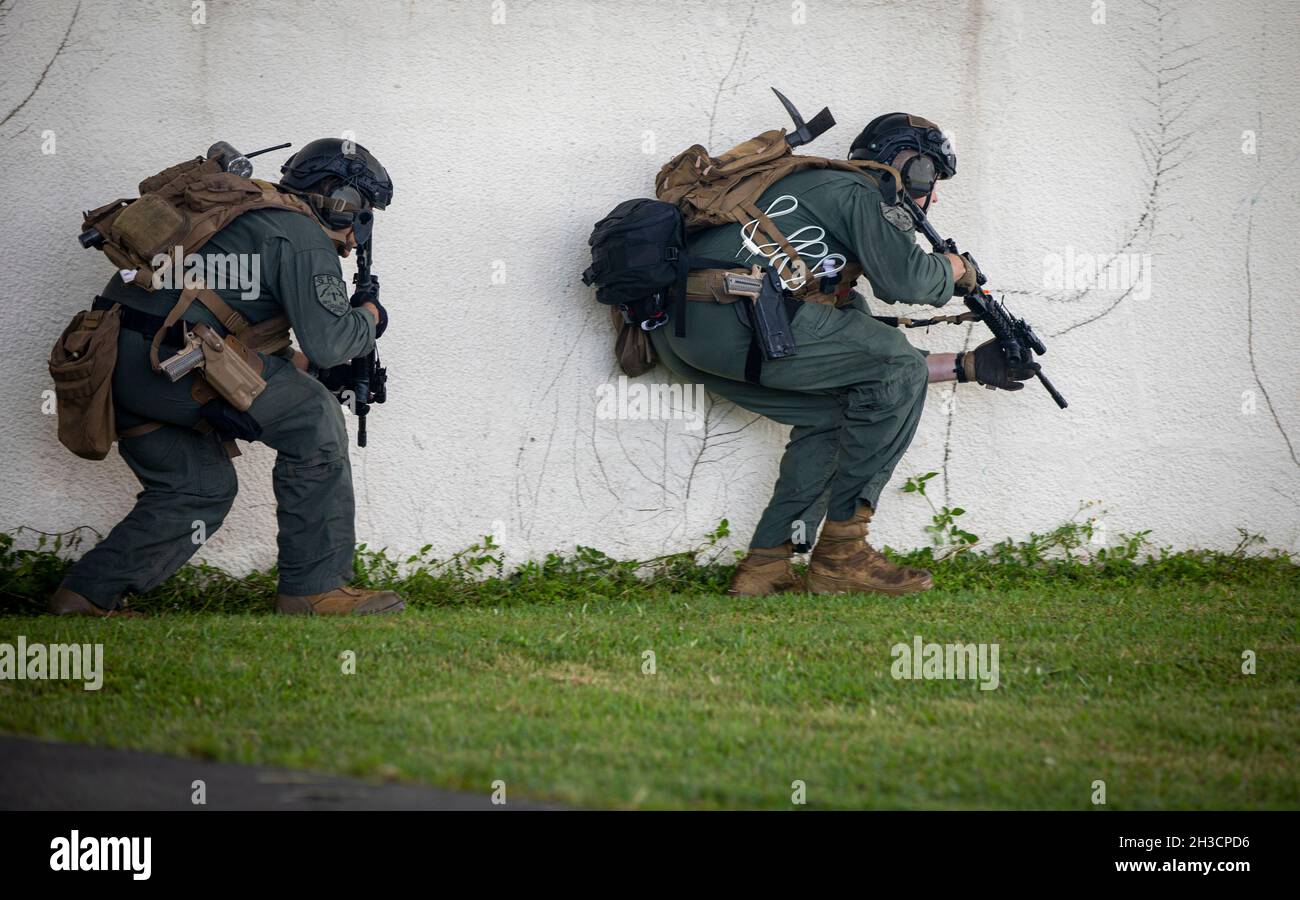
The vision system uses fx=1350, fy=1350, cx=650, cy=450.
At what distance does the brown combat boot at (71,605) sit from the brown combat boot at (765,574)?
261 cm

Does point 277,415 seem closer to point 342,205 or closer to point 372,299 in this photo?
point 372,299

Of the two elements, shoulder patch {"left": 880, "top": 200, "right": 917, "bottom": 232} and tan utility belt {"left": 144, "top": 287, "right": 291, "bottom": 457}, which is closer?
tan utility belt {"left": 144, "top": 287, "right": 291, "bottom": 457}

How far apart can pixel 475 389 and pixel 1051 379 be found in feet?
9.58

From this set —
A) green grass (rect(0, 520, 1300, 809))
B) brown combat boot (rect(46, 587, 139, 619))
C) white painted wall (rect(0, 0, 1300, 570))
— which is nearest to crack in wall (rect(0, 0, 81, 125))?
white painted wall (rect(0, 0, 1300, 570))

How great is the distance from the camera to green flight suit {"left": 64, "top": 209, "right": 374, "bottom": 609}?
17.1 feet

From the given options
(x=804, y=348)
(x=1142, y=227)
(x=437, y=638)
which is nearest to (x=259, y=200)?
(x=437, y=638)

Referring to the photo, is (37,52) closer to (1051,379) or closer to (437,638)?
(437,638)

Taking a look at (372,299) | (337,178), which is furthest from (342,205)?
(372,299)

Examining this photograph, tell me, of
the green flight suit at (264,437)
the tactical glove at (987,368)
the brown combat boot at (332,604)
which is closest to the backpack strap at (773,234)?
the tactical glove at (987,368)

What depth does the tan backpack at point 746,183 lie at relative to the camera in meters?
5.86

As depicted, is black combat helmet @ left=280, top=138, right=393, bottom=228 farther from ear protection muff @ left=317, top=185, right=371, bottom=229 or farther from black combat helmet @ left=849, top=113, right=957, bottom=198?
A: black combat helmet @ left=849, top=113, right=957, bottom=198

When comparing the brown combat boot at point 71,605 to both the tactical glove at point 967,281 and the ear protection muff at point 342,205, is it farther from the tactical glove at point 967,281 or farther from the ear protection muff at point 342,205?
the tactical glove at point 967,281

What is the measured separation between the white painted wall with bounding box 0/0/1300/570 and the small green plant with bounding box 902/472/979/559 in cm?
7

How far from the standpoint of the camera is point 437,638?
499cm
